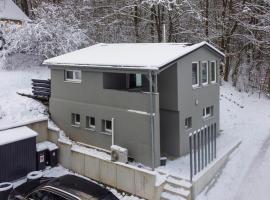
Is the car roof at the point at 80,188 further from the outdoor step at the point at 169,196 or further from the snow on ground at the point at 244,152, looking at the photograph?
the snow on ground at the point at 244,152

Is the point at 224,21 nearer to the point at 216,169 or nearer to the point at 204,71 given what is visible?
the point at 204,71

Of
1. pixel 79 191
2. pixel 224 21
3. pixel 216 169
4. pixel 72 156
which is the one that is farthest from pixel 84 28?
pixel 79 191

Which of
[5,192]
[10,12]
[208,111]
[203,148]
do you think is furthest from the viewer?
[10,12]

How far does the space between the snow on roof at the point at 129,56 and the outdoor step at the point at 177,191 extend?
4.89 m

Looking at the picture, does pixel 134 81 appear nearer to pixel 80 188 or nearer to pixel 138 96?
pixel 138 96

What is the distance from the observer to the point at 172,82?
1636 cm

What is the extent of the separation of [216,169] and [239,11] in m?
18.8

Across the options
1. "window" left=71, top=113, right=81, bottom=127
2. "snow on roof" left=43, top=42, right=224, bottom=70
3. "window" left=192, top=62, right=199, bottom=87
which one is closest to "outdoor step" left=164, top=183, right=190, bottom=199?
"snow on roof" left=43, top=42, right=224, bottom=70

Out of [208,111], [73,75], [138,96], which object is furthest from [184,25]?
[138,96]

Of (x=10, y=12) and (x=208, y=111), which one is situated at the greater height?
(x=10, y=12)

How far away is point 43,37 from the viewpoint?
2492cm

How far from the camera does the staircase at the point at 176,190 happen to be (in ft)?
43.0

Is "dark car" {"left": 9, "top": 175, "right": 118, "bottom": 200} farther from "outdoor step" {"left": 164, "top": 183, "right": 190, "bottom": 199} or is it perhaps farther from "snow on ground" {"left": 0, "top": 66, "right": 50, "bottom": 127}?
"snow on ground" {"left": 0, "top": 66, "right": 50, "bottom": 127}

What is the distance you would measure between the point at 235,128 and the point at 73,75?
35.1 ft
